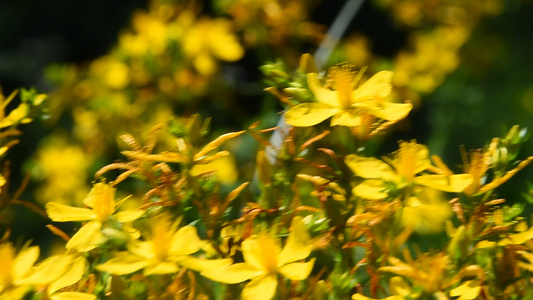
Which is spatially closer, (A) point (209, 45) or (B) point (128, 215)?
(B) point (128, 215)

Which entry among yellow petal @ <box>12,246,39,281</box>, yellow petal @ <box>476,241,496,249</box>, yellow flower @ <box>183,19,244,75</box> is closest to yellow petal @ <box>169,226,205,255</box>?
yellow petal @ <box>12,246,39,281</box>

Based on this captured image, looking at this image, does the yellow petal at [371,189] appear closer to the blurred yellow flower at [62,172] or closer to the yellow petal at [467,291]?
the yellow petal at [467,291]

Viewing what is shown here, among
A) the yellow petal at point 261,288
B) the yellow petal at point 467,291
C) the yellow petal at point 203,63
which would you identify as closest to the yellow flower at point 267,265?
the yellow petal at point 261,288

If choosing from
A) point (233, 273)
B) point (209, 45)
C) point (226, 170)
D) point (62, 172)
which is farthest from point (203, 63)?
point (233, 273)

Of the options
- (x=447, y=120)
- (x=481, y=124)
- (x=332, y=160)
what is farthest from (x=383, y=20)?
(x=332, y=160)

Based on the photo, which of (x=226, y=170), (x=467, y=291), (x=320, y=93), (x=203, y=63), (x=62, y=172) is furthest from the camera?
(x=62, y=172)

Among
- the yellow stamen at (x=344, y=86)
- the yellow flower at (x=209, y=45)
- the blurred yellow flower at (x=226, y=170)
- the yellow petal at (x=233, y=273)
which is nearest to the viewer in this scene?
the yellow petal at (x=233, y=273)

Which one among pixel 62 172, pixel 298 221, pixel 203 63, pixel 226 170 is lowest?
pixel 62 172

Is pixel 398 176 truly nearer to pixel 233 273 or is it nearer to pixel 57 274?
pixel 233 273
